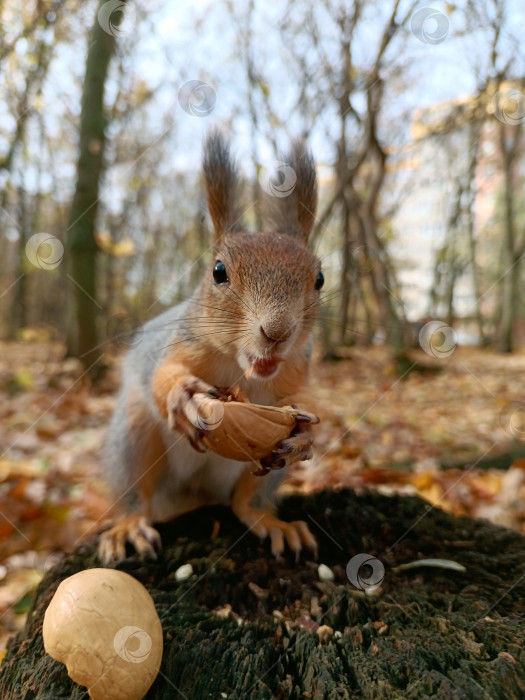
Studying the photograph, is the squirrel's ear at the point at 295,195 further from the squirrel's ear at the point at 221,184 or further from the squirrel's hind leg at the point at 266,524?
the squirrel's hind leg at the point at 266,524

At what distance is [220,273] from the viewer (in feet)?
3.74

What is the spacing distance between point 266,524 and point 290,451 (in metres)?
0.33

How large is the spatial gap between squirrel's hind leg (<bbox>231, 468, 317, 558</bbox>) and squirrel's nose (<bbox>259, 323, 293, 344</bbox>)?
1.37 feet

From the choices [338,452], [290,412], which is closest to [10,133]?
[338,452]

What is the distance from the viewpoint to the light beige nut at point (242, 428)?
907 mm

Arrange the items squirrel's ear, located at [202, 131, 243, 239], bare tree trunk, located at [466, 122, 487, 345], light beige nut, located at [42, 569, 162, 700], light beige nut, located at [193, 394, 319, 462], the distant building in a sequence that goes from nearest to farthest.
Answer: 1. light beige nut, located at [42, 569, 162, 700]
2. light beige nut, located at [193, 394, 319, 462]
3. squirrel's ear, located at [202, 131, 243, 239]
4. bare tree trunk, located at [466, 122, 487, 345]
5. the distant building

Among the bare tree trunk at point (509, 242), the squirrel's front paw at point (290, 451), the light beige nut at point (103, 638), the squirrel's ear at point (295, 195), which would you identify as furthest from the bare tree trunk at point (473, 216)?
the light beige nut at point (103, 638)

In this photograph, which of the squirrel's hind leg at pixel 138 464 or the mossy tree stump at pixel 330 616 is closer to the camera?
the mossy tree stump at pixel 330 616

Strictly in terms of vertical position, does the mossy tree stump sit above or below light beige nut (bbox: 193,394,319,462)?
below

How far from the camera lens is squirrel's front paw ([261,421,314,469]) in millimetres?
967

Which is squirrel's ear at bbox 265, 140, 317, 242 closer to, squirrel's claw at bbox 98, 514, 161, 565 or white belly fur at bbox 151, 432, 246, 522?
white belly fur at bbox 151, 432, 246, 522

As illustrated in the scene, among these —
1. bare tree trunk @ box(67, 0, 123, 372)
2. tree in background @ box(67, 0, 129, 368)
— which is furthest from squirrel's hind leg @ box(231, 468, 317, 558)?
bare tree trunk @ box(67, 0, 123, 372)

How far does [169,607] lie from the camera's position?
91 cm

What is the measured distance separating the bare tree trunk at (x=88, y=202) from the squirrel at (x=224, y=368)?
1.45 meters
